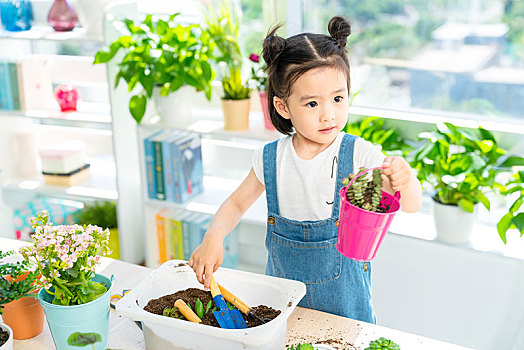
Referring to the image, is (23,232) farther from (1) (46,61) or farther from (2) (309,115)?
(2) (309,115)

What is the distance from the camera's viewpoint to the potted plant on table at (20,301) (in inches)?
46.9

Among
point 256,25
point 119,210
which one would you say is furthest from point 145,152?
point 256,25

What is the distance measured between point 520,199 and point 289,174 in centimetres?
94

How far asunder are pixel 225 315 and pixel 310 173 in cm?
50

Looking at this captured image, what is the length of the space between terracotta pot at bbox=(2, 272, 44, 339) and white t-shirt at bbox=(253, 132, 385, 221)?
2.11 ft

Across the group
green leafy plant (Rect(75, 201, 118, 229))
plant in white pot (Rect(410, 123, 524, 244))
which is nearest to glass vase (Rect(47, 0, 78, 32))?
green leafy plant (Rect(75, 201, 118, 229))

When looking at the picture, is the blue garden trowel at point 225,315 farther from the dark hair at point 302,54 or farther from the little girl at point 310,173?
the dark hair at point 302,54

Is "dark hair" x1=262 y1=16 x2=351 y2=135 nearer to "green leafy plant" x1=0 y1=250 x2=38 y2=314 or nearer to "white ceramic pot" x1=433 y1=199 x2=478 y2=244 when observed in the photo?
"green leafy plant" x1=0 y1=250 x2=38 y2=314

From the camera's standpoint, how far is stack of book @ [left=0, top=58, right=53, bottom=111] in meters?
2.92

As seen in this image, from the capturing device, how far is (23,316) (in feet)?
4.09

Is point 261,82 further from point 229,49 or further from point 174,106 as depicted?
point 174,106

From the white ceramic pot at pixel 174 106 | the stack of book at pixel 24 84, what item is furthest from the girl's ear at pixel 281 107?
the stack of book at pixel 24 84

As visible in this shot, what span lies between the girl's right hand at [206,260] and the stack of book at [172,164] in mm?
1332

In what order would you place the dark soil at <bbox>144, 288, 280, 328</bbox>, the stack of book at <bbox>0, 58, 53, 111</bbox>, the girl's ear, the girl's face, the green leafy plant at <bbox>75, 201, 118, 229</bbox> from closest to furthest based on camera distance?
1. the dark soil at <bbox>144, 288, 280, 328</bbox>
2. the girl's face
3. the girl's ear
4. the stack of book at <bbox>0, 58, 53, 111</bbox>
5. the green leafy plant at <bbox>75, 201, 118, 229</bbox>
